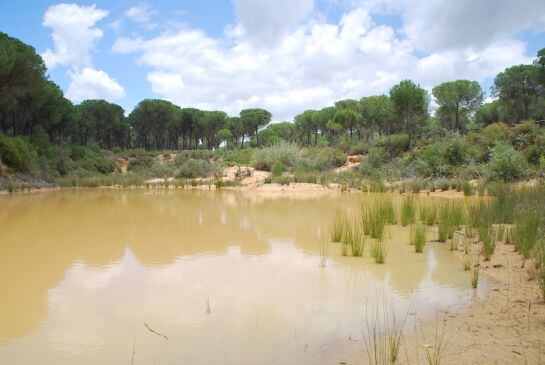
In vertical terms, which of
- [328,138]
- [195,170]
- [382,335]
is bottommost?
[382,335]

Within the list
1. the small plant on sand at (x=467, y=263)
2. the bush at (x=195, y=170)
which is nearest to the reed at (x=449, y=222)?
the small plant on sand at (x=467, y=263)

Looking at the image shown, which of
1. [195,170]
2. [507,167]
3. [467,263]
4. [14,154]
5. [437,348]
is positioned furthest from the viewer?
[195,170]

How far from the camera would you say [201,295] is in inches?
154

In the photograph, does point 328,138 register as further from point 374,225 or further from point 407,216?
point 374,225

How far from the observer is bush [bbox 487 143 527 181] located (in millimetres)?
15605

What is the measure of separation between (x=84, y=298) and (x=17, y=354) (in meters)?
1.13

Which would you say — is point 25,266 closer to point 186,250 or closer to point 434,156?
point 186,250

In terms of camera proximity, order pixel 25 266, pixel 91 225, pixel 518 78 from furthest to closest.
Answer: pixel 518 78
pixel 91 225
pixel 25 266

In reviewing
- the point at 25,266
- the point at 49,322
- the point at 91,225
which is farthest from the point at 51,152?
the point at 49,322

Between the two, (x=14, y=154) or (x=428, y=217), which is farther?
(x=14, y=154)

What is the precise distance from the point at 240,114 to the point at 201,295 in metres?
61.0

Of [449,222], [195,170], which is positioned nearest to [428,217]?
[449,222]

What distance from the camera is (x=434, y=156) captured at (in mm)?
21125

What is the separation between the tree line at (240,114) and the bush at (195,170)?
422 inches
